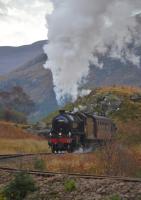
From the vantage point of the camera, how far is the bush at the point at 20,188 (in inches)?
588

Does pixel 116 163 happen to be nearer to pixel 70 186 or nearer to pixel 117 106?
pixel 70 186

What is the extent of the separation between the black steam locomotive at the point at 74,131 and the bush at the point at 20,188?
24149 millimetres

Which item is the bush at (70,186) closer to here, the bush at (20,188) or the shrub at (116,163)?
the bush at (20,188)

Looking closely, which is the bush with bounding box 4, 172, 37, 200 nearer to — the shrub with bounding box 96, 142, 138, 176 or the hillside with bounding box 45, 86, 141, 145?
the shrub with bounding box 96, 142, 138, 176

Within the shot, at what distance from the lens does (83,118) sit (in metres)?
45.6

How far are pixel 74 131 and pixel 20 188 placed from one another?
28086 mm

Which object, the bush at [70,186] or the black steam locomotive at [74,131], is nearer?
the bush at [70,186]

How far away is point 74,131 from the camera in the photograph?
142ft

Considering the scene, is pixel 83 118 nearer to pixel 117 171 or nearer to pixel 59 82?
pixel 117 171

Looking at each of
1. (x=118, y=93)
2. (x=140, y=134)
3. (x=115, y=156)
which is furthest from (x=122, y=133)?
(x=118, y=93)

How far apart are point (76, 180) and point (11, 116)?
276 ft

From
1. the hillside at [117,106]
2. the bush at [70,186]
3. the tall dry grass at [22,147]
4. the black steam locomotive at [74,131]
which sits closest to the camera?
the bush at [70,186]

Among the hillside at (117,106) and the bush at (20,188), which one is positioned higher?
the hillside at (117,106)

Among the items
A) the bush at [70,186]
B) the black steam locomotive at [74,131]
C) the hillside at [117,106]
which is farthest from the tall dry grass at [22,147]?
the bush at [70,186]
